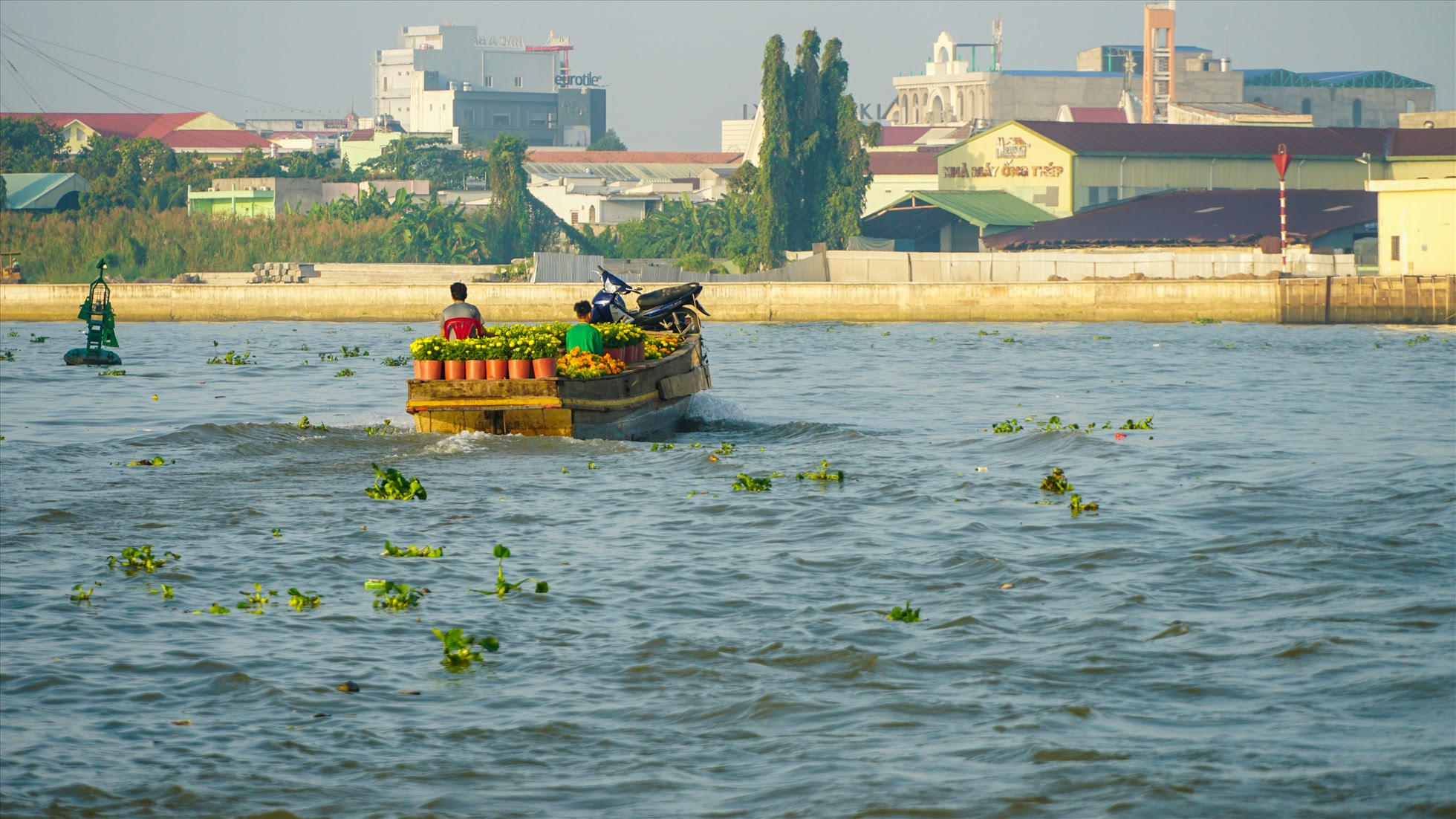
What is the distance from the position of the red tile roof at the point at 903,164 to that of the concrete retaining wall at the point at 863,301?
2763 centimetres

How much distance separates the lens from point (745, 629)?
8898 millimetres

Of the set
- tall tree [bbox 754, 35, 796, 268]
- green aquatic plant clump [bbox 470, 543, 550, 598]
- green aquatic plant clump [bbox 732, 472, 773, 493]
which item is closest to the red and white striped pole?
tall tree [bbox 754, 35, 796, 268]

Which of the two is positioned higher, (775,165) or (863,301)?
(775,165)

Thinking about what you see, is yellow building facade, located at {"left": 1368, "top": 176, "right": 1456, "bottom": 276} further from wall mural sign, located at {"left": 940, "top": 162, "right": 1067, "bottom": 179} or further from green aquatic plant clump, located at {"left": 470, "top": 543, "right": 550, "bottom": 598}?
green aquatic plant clump, located at {"left": 470, "top": 543, "right": 550, "bottom": 598}

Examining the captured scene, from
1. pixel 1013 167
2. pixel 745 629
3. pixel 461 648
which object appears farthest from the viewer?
pixel 1013 167

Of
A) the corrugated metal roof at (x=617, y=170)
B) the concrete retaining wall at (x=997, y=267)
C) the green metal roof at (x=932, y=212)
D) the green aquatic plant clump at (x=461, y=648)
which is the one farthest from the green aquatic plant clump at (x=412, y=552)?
the corrugated metal roof at (x=617, y=170)

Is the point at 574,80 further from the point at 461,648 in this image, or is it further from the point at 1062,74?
the point at 461,648

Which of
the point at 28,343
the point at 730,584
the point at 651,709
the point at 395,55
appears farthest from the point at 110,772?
the point at 395,55

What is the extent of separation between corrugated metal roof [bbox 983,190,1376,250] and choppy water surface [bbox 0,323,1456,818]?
36.9 metres

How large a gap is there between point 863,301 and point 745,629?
40650mm

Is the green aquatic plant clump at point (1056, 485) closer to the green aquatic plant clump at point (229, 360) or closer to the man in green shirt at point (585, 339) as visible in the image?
the man in green shirt at point (585, 339)

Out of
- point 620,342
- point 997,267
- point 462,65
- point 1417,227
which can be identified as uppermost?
point 462,65

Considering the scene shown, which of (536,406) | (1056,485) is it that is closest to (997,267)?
(536,406)

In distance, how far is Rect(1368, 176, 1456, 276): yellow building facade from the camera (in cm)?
4406
